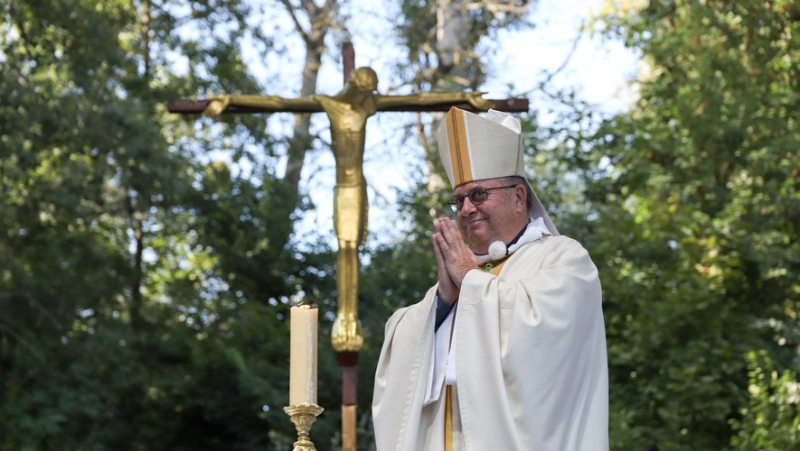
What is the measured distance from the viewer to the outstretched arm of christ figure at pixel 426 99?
26.8 ft

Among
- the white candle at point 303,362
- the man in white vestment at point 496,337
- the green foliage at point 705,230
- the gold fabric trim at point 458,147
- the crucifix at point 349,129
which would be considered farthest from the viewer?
the green foliage at point 705,230

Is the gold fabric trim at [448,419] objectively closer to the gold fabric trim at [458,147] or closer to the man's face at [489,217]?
the man's face at [489,217]

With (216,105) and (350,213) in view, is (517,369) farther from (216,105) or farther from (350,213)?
(216,105)

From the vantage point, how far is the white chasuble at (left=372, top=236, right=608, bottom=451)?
3932 mm

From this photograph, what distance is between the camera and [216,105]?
8.33m

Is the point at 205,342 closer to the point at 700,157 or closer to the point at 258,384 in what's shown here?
the point at 258,384

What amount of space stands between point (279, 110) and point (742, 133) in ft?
19.1

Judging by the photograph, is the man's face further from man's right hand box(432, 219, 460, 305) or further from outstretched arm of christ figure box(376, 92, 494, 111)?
outstretched arm of christ figure box(376, 92, 494, 111)

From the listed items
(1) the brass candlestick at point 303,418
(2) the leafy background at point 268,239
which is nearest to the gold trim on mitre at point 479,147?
(1) the brass candlestick at point 303,418

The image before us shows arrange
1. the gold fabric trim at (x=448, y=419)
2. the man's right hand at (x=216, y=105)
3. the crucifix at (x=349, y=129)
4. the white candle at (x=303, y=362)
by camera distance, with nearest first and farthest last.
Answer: the white candle at (x=303, y=362) < the gold fabric trim at (x=448, y=419) < the crucifix at (x=349, y=129) < the man's right hand at (x=216, y=105)

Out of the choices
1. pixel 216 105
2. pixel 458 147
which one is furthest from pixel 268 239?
pixel 458 147

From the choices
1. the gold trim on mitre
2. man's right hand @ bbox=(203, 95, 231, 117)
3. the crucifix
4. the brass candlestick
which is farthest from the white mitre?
man's right hand @ bbox=(203, 95, 231, 117)

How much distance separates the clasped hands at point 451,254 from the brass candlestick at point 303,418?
2.08 feet

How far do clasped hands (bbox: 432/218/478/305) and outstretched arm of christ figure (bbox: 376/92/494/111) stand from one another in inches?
159
